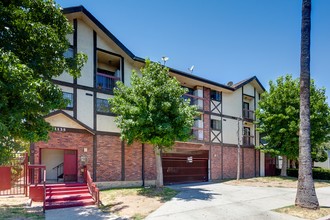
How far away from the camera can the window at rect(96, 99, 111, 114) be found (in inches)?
647

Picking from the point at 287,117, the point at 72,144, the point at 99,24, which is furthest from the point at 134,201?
the point at 287,117

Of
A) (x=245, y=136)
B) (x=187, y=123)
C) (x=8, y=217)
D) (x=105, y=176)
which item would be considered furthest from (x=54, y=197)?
(x=245, y=136)

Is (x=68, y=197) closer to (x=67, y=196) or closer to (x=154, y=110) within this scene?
(x=67, y=196)

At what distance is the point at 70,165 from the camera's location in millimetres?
15406

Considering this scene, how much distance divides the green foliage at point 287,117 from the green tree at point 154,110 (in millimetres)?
11616

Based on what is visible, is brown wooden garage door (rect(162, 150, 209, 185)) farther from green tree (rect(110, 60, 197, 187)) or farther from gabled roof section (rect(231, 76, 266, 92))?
gabled roof section (rect(231, 76, 266, 92))

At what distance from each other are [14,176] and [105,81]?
7.56 m

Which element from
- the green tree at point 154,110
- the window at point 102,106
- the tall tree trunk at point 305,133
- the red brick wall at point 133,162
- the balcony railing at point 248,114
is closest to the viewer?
the tall tree trunk at point 305,133

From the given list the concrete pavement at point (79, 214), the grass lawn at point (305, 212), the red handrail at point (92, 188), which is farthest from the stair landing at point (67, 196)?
the grass lawn at point (305, 212)

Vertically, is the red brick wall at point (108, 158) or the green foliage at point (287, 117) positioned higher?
the green foliage at point (287, 117)

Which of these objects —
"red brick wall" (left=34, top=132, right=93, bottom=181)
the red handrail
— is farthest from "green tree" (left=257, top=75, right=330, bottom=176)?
the red handrail

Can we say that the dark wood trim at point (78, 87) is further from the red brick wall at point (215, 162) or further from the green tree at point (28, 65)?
the red brick wall at point (215, 162)

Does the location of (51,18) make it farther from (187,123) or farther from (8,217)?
(187,123)

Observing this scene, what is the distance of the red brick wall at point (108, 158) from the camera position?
626 inches
